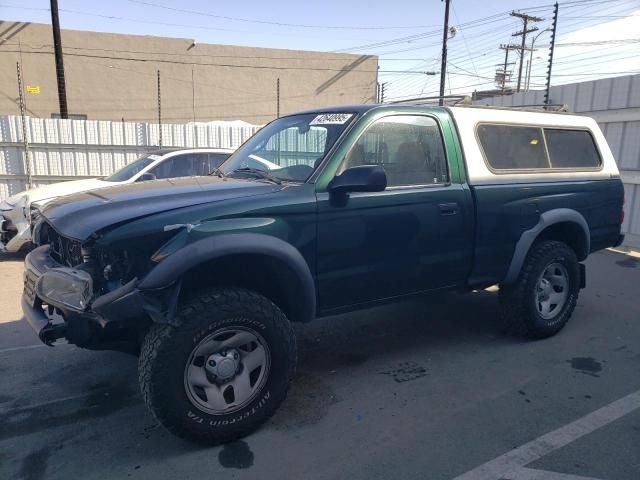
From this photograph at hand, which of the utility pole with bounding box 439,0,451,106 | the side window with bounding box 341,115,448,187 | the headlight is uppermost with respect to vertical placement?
the utility pole with bounding box 439,0,451,106

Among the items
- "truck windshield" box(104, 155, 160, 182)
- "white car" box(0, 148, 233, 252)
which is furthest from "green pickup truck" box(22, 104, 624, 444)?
"truck windshield" box(104, 155, 160, 182)

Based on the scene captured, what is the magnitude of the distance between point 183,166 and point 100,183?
1.28 metres

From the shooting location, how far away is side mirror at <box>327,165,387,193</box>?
3.11 m

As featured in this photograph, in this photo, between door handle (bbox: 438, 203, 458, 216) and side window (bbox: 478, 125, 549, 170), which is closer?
door handle (bbox: 438, 203, 458, 216)

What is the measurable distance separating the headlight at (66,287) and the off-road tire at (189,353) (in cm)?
41

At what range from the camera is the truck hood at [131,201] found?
9.41ft

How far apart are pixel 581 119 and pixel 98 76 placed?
28673 millimetres

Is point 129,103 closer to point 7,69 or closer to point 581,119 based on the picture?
point 7,69

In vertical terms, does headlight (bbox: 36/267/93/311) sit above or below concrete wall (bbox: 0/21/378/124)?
below

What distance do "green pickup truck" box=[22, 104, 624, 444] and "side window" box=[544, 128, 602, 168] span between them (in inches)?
1.9

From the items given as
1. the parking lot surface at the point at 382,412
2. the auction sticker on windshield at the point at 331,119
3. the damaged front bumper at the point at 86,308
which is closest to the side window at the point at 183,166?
the parking lot surface at the point at 382,412

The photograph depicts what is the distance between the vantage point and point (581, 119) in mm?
5059

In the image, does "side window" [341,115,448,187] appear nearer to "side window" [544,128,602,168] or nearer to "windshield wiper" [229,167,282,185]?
"windshield wiper" [229,167,282,185]

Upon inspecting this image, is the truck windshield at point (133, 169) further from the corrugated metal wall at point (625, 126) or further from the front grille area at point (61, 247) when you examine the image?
the corrugated metal wall at point (625, 126)
